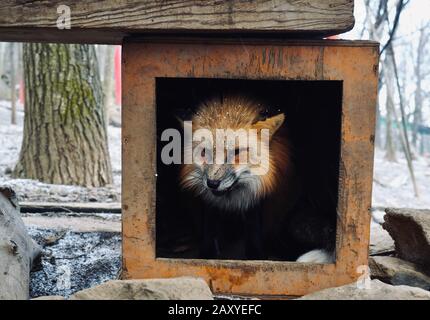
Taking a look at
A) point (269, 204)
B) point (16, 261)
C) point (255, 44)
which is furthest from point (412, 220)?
point (16, 261)

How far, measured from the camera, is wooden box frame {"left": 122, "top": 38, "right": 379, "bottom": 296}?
91.0 inches

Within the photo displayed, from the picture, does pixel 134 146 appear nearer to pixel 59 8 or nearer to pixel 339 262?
pixel 59 8

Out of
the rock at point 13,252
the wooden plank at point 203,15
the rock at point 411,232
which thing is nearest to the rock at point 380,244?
the rock at point 411,232

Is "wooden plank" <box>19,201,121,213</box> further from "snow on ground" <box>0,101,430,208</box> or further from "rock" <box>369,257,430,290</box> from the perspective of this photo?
"rock" <box>369,257,430,290</box>

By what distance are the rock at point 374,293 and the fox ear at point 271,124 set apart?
0.99 metres

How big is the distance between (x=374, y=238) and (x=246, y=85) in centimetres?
133

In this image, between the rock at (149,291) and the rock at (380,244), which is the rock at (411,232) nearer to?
the rock at (380,244)

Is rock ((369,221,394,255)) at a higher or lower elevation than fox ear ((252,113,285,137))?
lower

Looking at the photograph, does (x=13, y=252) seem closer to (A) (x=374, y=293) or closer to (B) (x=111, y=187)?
(A) (x=374, y=293)

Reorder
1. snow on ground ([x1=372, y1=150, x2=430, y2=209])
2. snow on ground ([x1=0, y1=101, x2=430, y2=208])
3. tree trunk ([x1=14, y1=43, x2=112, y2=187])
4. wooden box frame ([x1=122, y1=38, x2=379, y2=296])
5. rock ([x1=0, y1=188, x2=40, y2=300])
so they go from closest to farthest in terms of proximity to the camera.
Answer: rock ([x1=0, y1=188, x2=40, y2=300])
wooden box frame ([x1=122, y1=38, x2=379, y2=296])
snow on ground ([x1=0, y1=101, x2=430, y2=208])
tree trunk ([x1=14, y1=43, x2=112, y2=187])
snow on ground ([x1=372, y1=150, x2=430, y2=209])

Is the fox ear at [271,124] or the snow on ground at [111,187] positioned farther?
the snow on ground at [111,187]

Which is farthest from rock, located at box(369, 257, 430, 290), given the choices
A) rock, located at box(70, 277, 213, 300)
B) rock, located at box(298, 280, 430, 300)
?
rock, located at box(70, 277, 213, 300)

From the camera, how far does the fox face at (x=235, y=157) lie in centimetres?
260

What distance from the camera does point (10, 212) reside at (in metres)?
2.69
